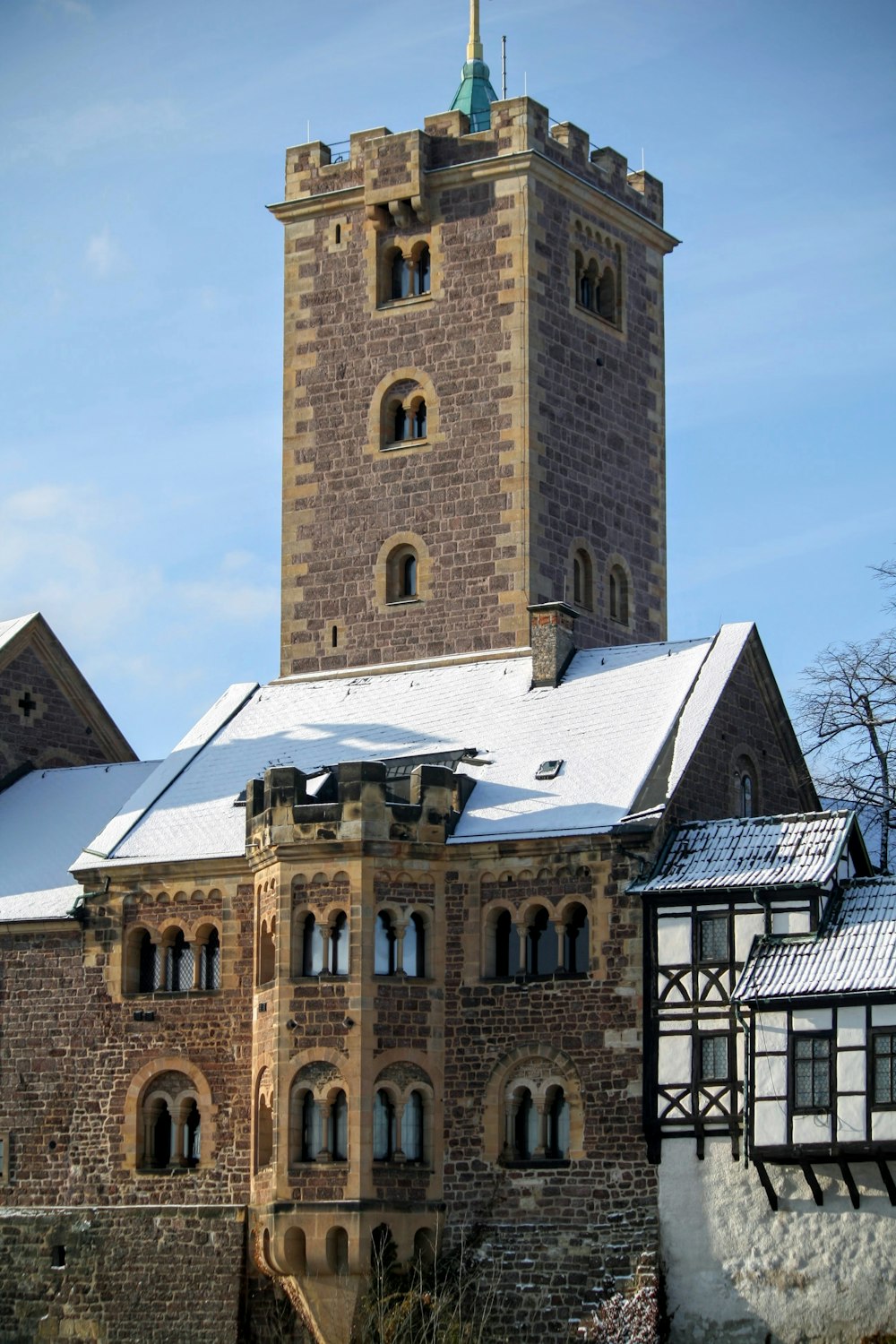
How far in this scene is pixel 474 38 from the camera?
64375 millimetres

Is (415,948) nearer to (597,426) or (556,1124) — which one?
(556,1124)

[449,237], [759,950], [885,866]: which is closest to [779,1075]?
[759,950]

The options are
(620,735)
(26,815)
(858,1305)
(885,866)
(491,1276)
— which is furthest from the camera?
(26,815)

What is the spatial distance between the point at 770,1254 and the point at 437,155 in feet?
84.9

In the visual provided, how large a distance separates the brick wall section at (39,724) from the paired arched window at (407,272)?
35.1ft

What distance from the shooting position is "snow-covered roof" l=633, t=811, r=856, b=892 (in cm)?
4488

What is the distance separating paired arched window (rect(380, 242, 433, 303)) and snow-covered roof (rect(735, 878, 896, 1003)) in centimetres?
1988

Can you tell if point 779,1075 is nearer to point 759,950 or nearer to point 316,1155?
point 759,950

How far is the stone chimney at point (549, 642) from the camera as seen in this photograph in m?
52.2

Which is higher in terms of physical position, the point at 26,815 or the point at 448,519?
the point at 448,519

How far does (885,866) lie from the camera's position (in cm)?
5238

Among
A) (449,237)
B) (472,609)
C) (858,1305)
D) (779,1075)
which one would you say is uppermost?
(449,237)

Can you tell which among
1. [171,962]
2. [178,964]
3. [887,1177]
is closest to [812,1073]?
[887,1177]

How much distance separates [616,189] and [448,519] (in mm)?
8709
